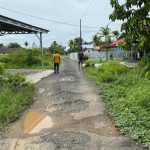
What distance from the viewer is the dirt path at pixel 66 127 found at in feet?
26.7

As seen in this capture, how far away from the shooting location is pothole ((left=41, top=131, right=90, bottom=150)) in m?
8.12

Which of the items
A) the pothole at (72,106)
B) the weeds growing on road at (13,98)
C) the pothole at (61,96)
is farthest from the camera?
the pothole at (61,96)

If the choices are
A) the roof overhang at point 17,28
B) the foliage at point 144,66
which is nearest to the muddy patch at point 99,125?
the foliage at point 144,66

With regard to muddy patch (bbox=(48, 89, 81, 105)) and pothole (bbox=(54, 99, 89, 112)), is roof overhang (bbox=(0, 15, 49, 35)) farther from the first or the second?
pothole (bbox=(54, 99, 89, 112))

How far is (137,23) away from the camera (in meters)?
8.45

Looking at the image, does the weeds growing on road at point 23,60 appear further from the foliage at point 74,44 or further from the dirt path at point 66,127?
the foliage at point 74,44

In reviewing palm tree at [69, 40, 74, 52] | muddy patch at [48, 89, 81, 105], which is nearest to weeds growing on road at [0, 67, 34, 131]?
muddy patch at [48, 89, 81, 105]

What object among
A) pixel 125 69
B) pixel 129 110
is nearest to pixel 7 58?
pixel 125 69

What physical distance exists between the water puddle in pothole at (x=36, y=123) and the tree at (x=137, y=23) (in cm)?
307

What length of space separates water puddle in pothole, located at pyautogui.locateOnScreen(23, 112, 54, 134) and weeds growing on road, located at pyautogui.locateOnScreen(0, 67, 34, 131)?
1.37 feet

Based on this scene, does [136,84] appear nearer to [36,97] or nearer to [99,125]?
[36,97]

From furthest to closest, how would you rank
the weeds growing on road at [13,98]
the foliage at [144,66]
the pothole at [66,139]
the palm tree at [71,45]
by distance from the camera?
the palm tree at [71,45] < the weeds growing on road at [13,98] < the pothole at [66,139] < the foliage at [144,66]

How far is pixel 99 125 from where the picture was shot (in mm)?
9797

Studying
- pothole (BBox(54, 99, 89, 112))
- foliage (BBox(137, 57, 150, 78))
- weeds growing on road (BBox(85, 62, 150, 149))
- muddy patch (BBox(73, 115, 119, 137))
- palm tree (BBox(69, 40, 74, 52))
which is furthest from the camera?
palm tree (BBox(69, 40, 74, 52))
